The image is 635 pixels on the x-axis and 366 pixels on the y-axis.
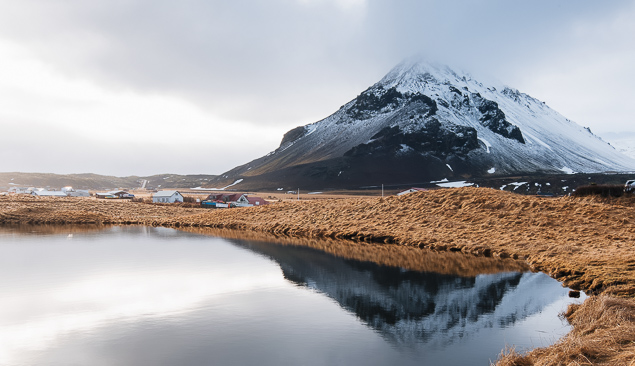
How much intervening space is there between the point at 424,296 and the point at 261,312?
7426 millimetres

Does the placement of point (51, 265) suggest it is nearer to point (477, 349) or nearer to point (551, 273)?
point (477, 349)

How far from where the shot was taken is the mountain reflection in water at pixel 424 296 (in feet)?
53.3

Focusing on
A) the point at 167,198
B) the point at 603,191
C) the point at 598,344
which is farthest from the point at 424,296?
the point at 167,198

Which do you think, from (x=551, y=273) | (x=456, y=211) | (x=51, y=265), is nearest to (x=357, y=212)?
(x=456, y=211)

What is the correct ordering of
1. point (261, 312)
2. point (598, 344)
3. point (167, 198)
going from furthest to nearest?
point (167, 198)
point (261, 312)
point (598, 344)

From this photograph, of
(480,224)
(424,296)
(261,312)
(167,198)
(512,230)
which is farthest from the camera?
(167,198)

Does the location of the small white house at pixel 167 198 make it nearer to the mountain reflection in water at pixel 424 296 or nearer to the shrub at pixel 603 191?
the mountain reflection in water at pixel 424 296

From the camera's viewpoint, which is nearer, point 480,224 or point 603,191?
point 480,224

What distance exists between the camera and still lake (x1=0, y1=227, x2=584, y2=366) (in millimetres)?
13445

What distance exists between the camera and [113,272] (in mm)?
26016

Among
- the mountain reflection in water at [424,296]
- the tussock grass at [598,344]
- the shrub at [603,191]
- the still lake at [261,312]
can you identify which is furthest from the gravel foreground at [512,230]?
the mountain reflection in water at [424,296]

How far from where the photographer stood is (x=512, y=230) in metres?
33.8

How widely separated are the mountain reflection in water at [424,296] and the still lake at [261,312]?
0.19ft

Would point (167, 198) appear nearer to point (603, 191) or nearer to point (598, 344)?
point (603, 191)
